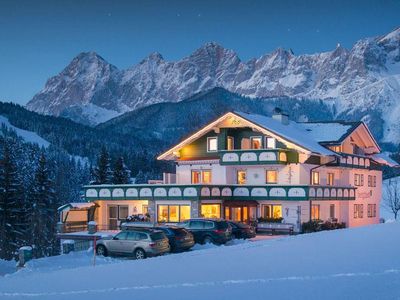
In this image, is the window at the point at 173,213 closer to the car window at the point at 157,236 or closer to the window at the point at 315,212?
the window at the point at 315,212

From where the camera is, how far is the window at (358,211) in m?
57.8

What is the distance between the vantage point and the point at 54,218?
262ft

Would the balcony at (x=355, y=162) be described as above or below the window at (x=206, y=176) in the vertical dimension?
above

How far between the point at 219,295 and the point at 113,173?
62.0 meters

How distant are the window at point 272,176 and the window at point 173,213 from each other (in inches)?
278

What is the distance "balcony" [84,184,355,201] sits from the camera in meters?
47.3

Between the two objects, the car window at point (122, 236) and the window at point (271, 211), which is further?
the window at point (271, 211)

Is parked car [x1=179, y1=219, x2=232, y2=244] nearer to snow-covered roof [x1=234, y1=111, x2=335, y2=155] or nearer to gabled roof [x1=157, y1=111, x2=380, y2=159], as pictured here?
gabled roof [x1=157, y1=111, x2=380, y2=159]

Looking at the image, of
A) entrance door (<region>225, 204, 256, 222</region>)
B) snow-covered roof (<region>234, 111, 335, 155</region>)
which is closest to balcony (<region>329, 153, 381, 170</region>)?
snow-covered roof (<region>234, 111, 335, 155</region>)

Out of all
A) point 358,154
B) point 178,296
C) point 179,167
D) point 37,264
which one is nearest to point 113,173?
point 179,167

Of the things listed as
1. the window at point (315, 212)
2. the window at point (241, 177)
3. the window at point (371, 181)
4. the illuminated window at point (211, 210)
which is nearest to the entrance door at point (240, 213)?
the illuminated window at point (211, 210)

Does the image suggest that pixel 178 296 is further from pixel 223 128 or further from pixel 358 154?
pixel 358 154

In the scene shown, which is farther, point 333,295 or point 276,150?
point 276,150

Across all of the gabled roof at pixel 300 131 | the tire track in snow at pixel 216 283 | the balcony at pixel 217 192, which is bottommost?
the tire track in snow at pixel 216 283
